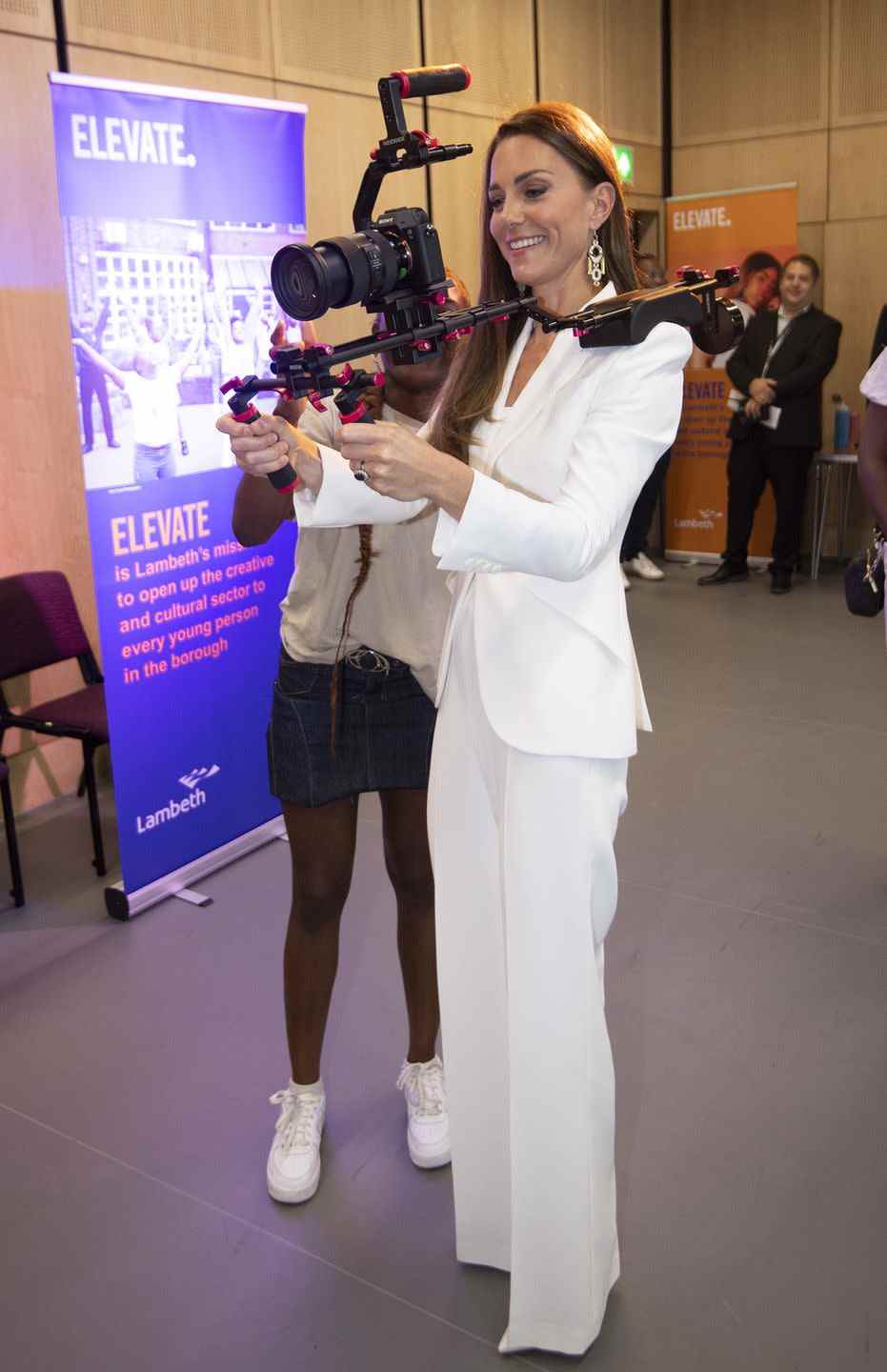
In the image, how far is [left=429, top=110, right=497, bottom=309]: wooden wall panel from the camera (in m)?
5.74

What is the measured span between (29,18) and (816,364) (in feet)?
14.1

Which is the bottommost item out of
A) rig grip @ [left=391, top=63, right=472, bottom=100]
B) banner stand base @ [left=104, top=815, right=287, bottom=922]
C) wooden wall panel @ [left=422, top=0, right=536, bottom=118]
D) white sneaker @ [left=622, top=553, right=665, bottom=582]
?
banner stand base @ [left=104, top=815, right=287, bottom=922]

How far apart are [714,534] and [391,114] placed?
6210mm

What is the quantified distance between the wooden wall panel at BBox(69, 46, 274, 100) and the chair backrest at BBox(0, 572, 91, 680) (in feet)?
4.94

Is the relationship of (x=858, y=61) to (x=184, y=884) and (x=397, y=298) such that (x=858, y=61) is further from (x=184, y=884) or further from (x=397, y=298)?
(x=397, y=298)

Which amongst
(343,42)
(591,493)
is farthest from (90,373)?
(343,42)

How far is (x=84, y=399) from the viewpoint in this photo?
294cm

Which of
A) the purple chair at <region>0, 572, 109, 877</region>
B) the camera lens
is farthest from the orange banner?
the camera lens

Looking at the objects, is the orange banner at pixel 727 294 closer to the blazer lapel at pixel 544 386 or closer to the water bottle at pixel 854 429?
the water bottle at pixel 854 429

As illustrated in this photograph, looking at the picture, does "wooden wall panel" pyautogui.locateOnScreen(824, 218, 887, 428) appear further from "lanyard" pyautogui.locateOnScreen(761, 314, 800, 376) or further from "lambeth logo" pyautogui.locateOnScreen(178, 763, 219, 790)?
"lambeth logo" pyautogui.locateOnScreen(178, 763, 219, 790)

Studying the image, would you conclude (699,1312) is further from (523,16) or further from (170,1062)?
(523,16)

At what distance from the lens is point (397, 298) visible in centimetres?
138

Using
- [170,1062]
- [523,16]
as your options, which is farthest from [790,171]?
[170,1062]

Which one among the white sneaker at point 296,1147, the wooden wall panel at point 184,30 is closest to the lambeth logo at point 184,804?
the white sneaker at point 296,1147
